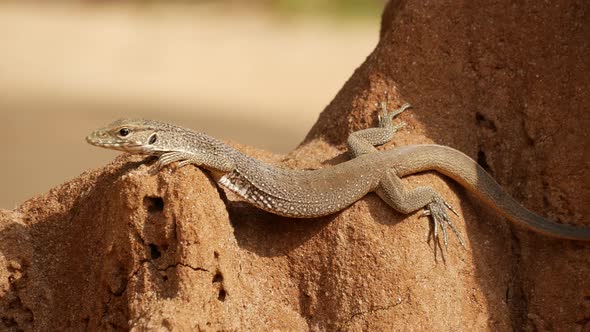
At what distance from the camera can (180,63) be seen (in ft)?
100

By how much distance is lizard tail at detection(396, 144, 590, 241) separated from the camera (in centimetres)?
762

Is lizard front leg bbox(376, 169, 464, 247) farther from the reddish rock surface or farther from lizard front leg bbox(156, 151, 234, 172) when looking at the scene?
lizard front leg bbox(156, 151, 234, 172)

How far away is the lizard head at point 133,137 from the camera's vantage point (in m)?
6.65

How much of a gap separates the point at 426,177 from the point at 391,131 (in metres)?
0.55

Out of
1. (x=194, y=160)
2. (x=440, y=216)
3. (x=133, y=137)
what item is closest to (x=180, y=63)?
(x=440, y=216)

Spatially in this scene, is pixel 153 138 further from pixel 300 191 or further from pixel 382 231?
pixel 382 231

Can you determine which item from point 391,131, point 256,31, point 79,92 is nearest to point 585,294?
point 391,131

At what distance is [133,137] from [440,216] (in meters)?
2.67

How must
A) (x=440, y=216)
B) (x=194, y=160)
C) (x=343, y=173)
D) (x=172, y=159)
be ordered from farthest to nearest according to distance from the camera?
(x=343, y=173) → (x=440, y=216) → (x=194, y=160) → (x=172, y=159)

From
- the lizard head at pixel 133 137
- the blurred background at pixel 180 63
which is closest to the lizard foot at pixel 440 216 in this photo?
the lizard head at pixel 133 137

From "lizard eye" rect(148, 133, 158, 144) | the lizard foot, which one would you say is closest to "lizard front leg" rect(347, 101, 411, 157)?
the lizard foot

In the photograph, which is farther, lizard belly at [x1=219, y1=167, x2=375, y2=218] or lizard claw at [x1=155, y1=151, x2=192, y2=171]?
lizard belly at [x1=219, y1=167, x2=375, y2=218]

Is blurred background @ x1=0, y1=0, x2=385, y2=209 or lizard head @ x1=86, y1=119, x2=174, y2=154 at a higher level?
blurred background @ x1=0, y1=0, x2=385, y2=209

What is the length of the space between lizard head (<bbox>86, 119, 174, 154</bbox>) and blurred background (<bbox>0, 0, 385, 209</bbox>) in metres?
16.6
